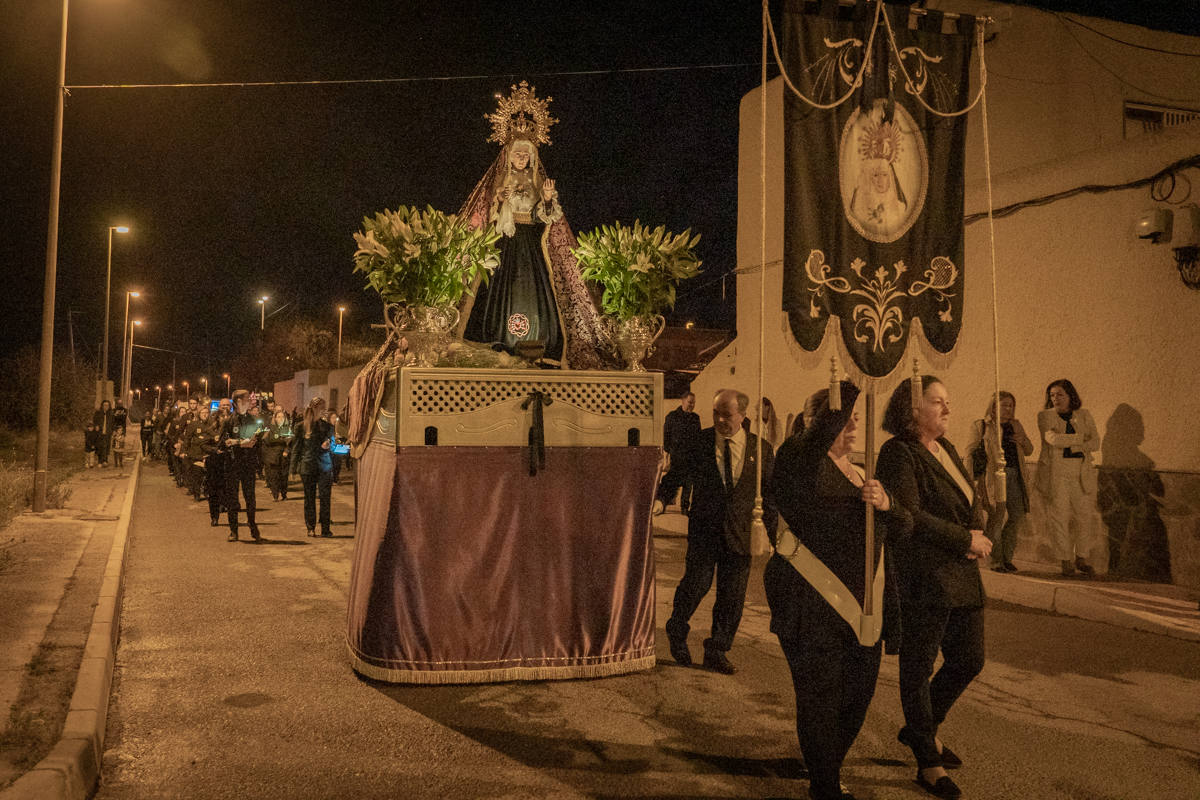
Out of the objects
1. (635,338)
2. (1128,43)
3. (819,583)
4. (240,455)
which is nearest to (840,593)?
(819,583)

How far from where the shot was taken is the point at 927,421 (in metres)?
4.29

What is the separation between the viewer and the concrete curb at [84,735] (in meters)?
3.64

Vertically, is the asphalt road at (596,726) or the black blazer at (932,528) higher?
the black blazer at (932,528)

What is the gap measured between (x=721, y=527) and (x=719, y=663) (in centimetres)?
85

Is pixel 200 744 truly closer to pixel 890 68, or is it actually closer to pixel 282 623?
pixel 282 623

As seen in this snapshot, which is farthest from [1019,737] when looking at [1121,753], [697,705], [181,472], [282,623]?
[181,472]

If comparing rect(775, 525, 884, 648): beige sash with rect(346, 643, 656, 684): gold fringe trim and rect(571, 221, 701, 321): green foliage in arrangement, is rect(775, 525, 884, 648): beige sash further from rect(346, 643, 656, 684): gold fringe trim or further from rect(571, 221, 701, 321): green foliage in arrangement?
rect(571, 221, 701, 321): green foliage in arrangement

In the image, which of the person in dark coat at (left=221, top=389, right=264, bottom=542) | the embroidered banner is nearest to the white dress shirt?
the embroidered banner

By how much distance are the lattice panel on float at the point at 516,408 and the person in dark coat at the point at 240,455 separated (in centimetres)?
653

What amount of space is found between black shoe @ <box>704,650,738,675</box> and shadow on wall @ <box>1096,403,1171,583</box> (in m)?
5.65

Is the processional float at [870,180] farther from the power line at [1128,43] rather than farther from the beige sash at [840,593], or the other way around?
the power line at [1128,43]

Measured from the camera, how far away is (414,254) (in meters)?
5.86

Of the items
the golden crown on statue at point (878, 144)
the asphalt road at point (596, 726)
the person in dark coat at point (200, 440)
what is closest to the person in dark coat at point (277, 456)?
the person in dark coat at point (200, 440)

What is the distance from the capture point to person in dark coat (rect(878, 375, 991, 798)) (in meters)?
4.17
